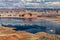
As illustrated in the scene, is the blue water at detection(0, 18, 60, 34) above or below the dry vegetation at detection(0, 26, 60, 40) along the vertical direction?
above

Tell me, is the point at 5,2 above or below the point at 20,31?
above

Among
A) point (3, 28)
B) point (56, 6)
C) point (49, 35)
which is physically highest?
point (56, 6)

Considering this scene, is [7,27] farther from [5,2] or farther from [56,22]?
[56,22]

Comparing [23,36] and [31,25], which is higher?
[31,25]

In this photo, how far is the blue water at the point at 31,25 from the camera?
300cm

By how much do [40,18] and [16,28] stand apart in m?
0.56

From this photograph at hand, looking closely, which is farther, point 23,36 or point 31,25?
point 31,25

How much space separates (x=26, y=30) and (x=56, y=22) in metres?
0.66

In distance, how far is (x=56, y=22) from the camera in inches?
118

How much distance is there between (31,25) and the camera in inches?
120

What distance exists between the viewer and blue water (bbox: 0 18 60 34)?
300cm

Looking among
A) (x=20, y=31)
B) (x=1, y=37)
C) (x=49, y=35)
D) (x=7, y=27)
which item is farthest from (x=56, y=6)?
(x=1, y=37)

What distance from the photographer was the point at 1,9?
3115 millimetres

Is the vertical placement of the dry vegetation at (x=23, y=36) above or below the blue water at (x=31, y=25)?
below
